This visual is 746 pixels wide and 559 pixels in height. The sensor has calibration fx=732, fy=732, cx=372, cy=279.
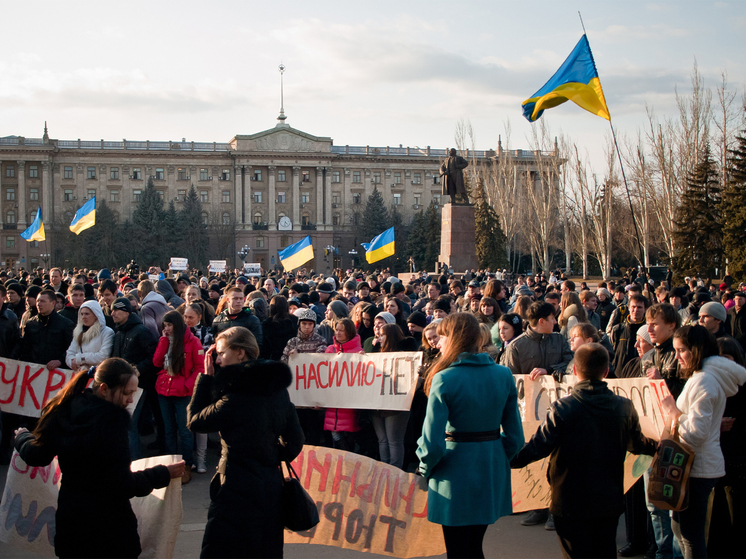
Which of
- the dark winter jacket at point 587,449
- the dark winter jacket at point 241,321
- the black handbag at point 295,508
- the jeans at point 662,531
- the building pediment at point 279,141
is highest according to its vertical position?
the building pediment at point 279,141

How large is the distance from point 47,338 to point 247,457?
500 centimetres

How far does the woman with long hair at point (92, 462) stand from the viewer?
3586mm

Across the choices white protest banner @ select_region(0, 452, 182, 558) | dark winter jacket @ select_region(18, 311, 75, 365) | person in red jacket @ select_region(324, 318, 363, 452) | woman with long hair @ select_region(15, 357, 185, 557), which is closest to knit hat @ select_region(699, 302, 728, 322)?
person in red jacket @ select_region(324, 318, 363, 452)

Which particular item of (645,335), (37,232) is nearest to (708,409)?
(645,335)

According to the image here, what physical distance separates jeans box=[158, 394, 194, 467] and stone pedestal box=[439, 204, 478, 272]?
18.1 meters

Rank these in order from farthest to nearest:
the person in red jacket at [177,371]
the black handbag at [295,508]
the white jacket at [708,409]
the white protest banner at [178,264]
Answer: the white protest banner at [178,264] < the person in red jacket at [177,371] < the white jacket at [708,409] < the black handbag at [295,508]

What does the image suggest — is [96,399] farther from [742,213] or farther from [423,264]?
[423,264]

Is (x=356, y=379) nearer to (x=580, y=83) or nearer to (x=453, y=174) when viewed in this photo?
(x=580, y=83)

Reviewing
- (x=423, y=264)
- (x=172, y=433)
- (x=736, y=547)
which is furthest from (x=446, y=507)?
(x=423, y=264)

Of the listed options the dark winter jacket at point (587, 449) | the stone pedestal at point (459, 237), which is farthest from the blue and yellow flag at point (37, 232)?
the dark winter jacket at point (587, 449)

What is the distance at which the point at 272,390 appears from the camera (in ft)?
12.4

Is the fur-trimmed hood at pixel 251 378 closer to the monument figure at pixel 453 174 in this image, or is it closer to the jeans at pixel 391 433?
the jeans at pixel 391 433

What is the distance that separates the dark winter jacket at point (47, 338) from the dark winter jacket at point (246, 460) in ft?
15.6

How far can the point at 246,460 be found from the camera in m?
3.76
